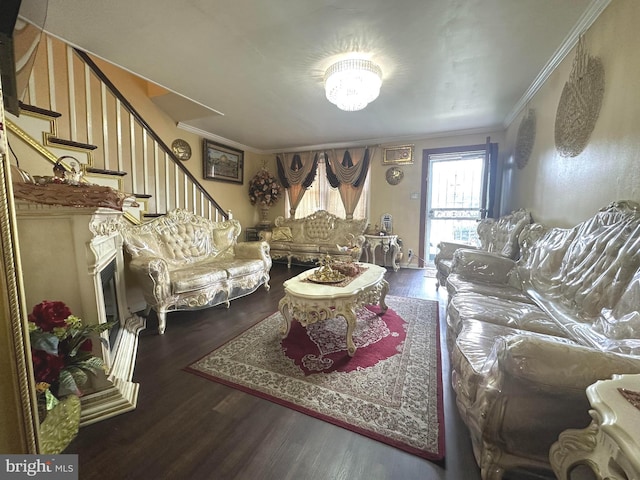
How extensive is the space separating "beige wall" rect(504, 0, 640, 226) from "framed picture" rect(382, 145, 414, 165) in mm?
2240

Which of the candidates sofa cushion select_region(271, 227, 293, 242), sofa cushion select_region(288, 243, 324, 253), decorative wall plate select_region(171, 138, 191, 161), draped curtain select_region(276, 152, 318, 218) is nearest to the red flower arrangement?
decorative wall plate select_region(171, 138, 191, 161)

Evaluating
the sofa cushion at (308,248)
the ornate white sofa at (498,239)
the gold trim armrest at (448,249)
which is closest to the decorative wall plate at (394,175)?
the ornate white sofa at (498,239)

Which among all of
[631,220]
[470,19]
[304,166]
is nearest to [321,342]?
[631,220]

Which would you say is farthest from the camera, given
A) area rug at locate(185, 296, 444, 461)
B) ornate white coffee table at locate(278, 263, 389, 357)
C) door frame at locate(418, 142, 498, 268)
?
door frame at locate(418, 142, 498, 268)

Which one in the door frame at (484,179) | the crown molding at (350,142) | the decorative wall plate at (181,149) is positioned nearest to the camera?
the door frame at (484,179)

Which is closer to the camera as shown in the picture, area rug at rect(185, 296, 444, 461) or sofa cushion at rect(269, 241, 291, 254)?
area rug at rect(185, 296, 444, 461)

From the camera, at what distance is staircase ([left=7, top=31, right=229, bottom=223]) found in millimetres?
2121

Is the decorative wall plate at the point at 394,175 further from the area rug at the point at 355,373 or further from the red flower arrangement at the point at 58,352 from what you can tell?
the red flower arrangement at the point at 58,352

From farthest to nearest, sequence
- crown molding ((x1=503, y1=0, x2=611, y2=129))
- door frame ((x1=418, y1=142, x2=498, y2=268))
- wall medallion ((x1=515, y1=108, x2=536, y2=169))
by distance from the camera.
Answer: door frame ((x1=418, y1=142, x2=498, y2=268)) < wall medallion ((x1=515, y1=108, x2=536, y2=169)) < crown molding ((x1=503, y1=0, x2=611, y2=129))

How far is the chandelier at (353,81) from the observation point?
88.4 inches

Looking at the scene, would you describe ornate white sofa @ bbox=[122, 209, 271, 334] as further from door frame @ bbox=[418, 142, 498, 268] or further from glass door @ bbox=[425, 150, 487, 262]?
glass door @ bbox=[425, 150, 487, 262]

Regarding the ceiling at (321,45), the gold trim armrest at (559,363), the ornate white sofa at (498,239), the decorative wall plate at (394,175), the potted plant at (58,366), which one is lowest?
the potted plant at (58,366)

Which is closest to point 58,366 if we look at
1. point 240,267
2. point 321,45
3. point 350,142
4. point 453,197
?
point 240,267

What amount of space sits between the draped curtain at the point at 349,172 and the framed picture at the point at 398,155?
0.30 meters
